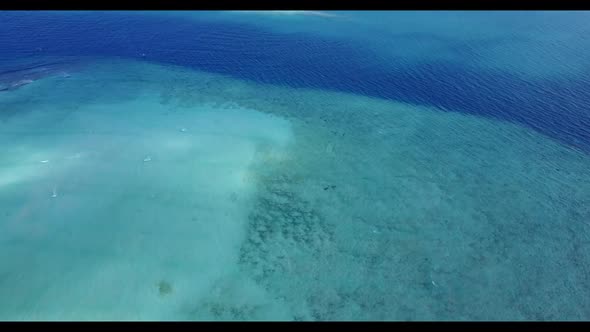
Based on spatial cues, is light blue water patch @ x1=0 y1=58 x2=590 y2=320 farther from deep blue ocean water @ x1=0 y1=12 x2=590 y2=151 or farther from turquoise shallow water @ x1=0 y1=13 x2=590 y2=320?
deep blue ocean water @ x1=0 y1=12 x2=590 y2=151

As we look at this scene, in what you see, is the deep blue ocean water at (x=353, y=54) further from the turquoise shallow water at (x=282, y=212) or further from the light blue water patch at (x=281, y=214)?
the light blue water patch at (x=281, y=214)

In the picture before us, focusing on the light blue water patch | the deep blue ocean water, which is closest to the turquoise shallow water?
the light blue water patch

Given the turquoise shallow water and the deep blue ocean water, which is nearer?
the turquoise shallow water

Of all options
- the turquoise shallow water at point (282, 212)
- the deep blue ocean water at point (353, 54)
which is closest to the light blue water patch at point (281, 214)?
the turquoise shallow water at point (282, 212)

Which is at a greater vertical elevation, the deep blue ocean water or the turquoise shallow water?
the deep blue ocean water

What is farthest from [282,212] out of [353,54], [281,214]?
[353,54]

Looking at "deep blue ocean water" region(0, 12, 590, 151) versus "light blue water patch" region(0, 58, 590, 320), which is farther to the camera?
"deep blue ocean water" region(0, 12, 590, 151)
